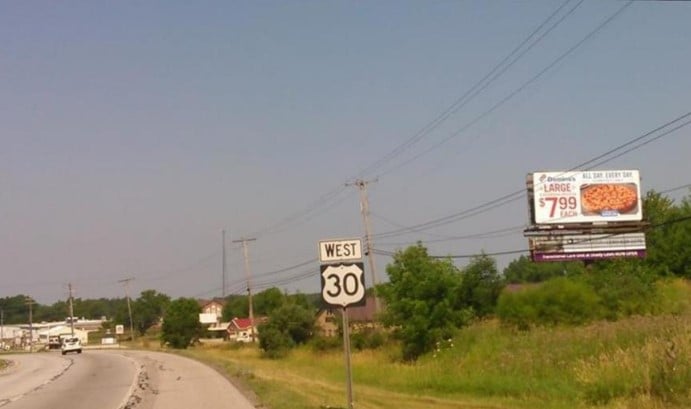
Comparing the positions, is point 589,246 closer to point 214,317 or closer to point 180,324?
point 180,324

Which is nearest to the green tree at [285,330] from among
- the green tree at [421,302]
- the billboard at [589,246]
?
the green tree at [421,302]

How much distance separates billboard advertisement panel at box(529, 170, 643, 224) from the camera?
208ft

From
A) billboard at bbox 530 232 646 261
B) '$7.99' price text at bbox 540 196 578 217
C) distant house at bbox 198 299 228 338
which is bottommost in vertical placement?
distant house at bbox 198 299 228 338

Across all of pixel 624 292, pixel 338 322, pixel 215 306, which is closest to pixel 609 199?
pixel 624 292

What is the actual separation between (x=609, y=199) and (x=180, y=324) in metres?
54.4

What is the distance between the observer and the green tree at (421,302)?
156 feet

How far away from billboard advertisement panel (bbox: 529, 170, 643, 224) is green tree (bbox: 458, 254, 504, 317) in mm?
7386

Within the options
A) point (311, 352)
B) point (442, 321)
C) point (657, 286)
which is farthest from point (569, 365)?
point (311, 352)

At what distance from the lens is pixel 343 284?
1734 cm

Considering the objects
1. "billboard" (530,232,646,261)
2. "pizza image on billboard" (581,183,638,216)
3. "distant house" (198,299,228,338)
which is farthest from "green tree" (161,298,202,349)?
"pizza image on billboard" (581,183,638,216)

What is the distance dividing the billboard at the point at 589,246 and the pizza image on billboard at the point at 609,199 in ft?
5.74

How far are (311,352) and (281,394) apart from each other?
38516mm

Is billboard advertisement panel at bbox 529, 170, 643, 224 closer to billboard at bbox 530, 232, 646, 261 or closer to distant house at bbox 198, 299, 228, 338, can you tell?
billboard at bbox 530, 232, 646, 261

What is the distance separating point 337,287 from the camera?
1730cm
